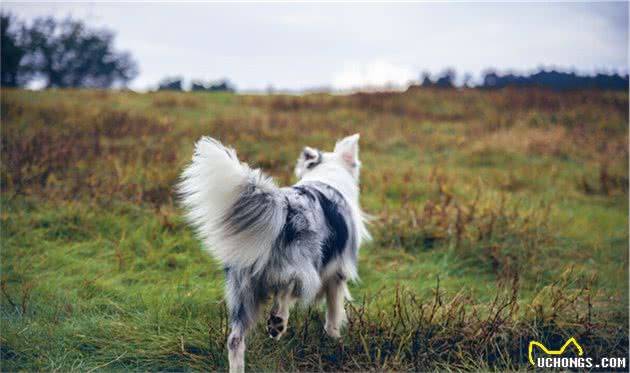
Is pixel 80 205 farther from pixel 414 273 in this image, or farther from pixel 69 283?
pixel 414 273

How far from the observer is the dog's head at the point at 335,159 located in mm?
3895

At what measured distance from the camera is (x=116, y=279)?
154 inches

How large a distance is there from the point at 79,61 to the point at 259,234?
2875 centimetres

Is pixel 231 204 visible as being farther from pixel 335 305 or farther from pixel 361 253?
pixel 361 253

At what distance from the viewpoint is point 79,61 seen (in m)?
26.7

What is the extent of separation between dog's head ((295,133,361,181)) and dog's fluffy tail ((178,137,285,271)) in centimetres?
139

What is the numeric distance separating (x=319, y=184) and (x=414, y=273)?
1699mm

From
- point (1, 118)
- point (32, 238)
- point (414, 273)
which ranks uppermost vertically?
point (1, 118)

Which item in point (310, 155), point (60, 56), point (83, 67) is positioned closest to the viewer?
point (310, 155)

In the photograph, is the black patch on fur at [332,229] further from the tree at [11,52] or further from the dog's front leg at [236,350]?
the tree at [11,52]

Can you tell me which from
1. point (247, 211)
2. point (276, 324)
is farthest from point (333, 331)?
point (247, 211)

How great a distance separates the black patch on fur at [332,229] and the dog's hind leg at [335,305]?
1.05 ft

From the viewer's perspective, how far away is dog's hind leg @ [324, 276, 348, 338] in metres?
3.33

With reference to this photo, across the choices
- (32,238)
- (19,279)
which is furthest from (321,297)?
(32,238)
